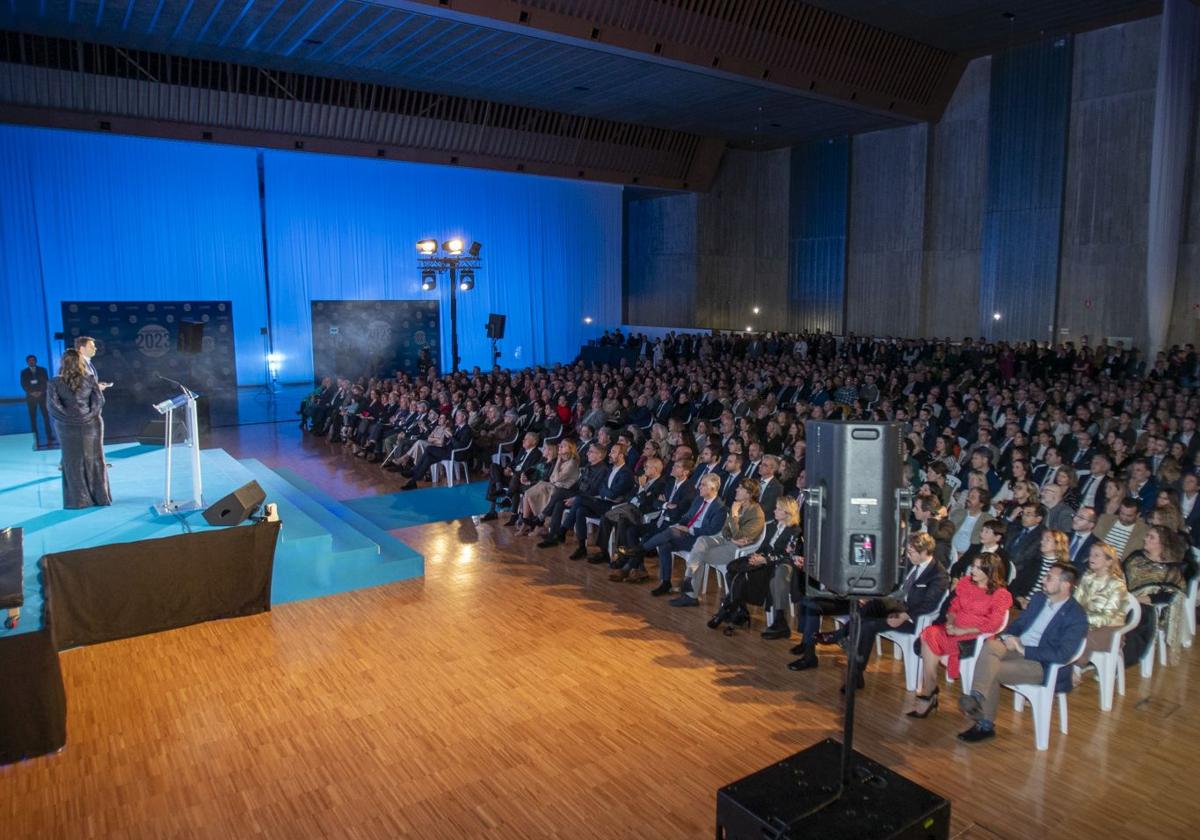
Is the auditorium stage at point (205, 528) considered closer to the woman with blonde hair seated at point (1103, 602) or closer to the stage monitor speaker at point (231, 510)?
the stage monitor speaker at point (231, 510)

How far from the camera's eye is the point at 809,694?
480 cm

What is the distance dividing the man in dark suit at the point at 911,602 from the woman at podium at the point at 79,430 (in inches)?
220

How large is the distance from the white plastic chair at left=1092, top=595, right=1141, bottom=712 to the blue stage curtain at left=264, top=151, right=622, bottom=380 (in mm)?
15619

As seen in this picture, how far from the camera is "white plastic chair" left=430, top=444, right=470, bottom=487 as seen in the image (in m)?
10.2

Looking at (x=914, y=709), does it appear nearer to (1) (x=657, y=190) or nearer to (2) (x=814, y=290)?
(2) (x=814, y=290)

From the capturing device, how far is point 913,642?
480 centimetres

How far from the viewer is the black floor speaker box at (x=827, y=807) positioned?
8.46ft

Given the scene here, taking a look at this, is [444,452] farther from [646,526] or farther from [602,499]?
[646,526]

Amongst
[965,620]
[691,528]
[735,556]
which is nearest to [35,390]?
[691,528]

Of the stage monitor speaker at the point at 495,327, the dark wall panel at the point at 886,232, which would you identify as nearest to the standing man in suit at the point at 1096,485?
the stage monitor speaker at the point at 495,327

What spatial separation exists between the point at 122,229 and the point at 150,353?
2.22m

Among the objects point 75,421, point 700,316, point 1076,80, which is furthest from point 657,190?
point 75,421

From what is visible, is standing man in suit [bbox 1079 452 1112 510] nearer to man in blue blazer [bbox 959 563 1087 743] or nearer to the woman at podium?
man in blue blazer [bbox 959 563 1087 743]

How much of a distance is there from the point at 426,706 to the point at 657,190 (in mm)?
18324
